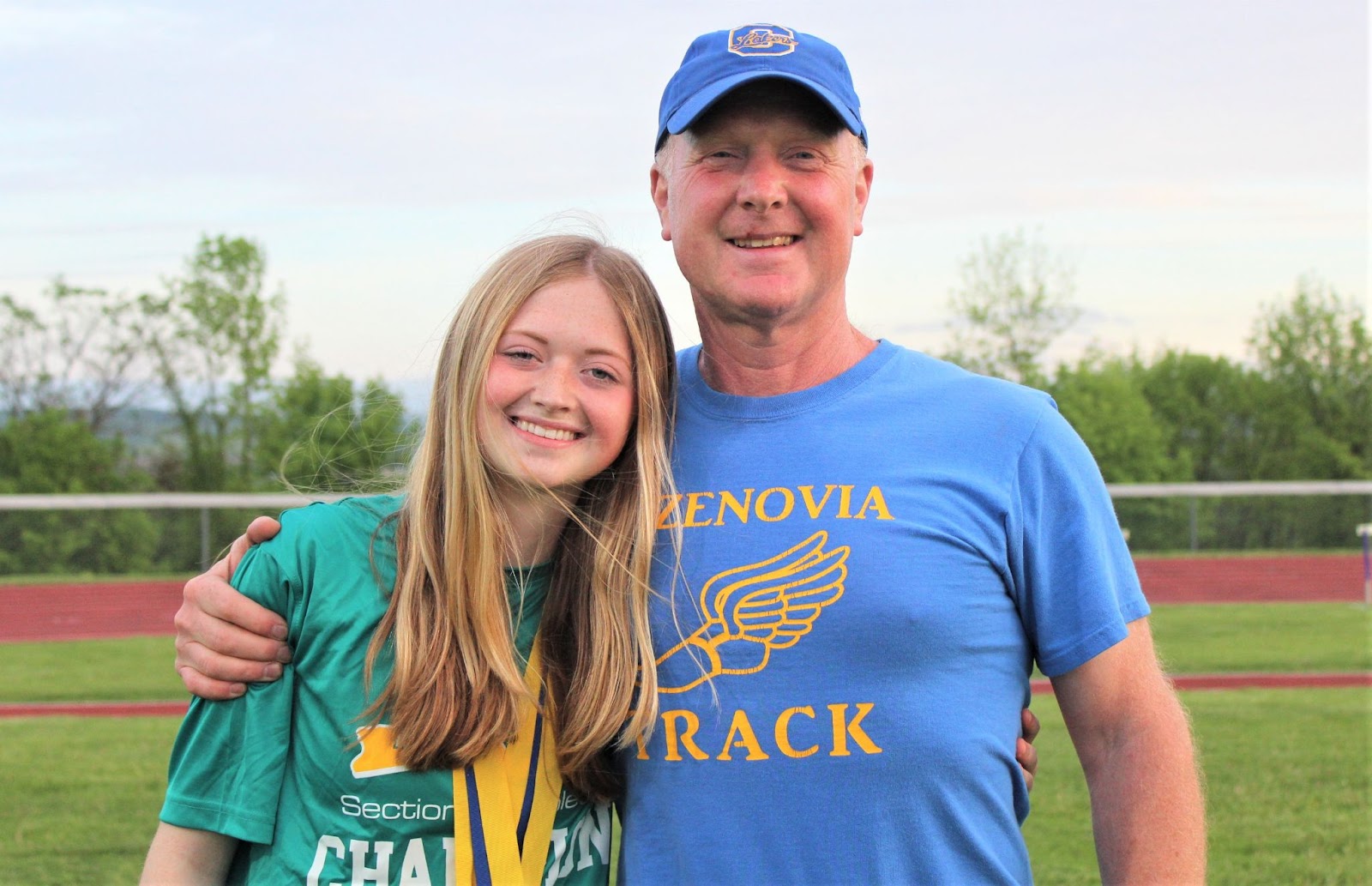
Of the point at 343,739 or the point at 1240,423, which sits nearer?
the point at 343,739

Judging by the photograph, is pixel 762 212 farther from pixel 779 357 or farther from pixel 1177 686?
pixel 1177 686

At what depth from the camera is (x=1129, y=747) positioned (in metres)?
2.25

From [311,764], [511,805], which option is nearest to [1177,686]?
[511,805]

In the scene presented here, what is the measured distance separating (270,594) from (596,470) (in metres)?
0.63

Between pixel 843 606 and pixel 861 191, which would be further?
pixel 861 191

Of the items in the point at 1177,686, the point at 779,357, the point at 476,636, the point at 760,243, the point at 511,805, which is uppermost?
the point at 760,243

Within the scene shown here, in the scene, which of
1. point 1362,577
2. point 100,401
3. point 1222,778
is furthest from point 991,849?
point 100,401

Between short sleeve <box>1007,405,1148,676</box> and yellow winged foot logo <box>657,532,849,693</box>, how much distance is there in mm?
338

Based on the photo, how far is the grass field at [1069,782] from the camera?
19.5 ft

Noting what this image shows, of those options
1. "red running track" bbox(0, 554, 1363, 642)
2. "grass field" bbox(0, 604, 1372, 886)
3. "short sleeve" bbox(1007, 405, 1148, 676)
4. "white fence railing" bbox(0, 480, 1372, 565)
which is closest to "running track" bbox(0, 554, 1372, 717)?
"red running track" bbox(0, 554, 1363, 642)

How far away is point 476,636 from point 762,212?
3.11 ft

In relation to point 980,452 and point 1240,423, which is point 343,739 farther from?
point 1240,423

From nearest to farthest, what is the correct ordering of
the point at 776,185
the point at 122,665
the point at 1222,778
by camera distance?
the point at 776,185
the point at 1222,778
the point at 122,665

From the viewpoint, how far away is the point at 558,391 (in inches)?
92.0
